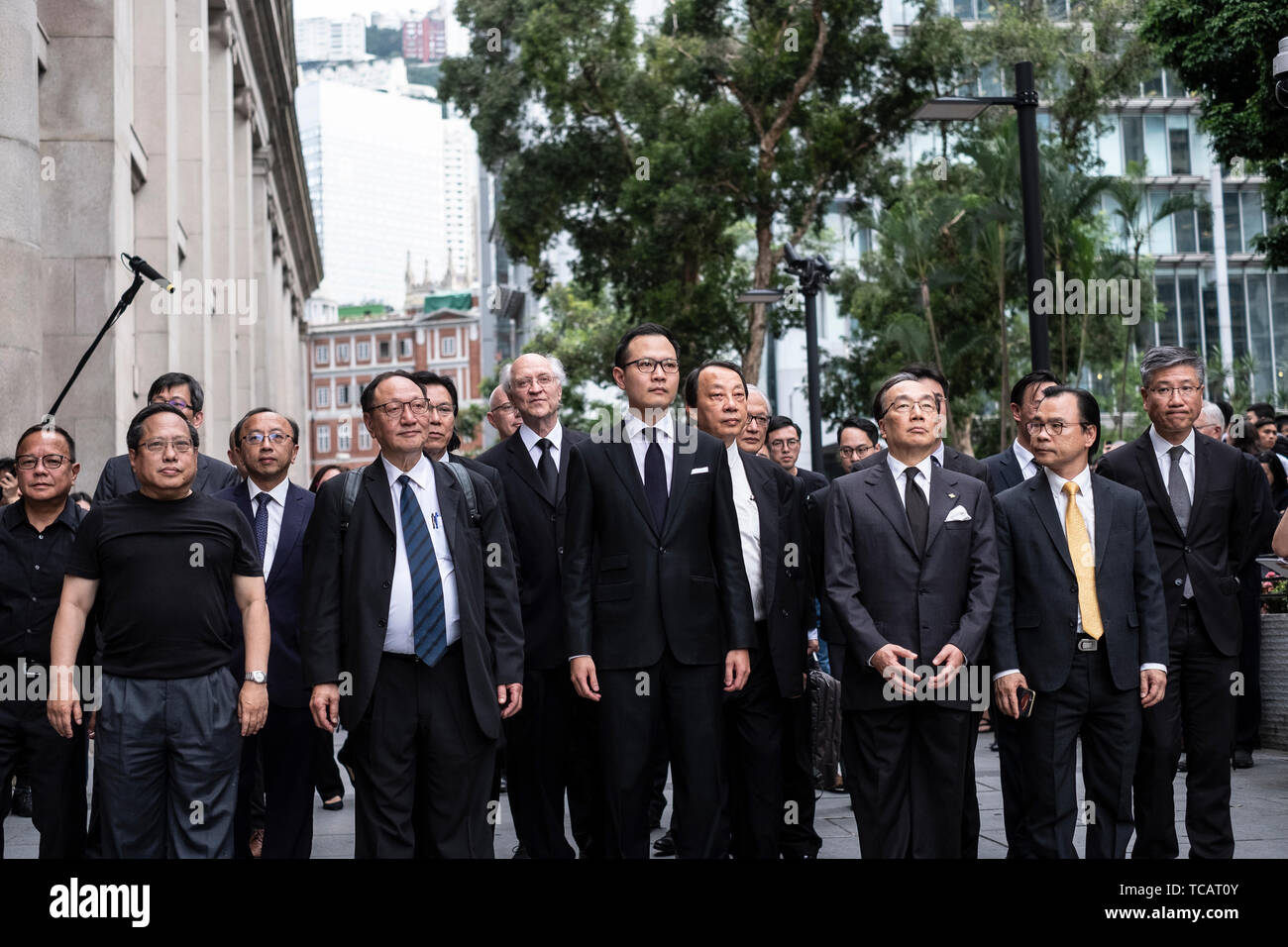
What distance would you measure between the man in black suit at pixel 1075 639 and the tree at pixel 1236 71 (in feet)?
64.8

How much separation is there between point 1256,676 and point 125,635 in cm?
831

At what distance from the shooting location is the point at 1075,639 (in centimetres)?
661

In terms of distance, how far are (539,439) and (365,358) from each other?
13246cm

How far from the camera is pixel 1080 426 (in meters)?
6.82

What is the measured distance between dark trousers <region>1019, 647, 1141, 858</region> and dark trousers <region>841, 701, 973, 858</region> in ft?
1.30

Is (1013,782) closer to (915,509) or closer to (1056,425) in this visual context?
(915,509)

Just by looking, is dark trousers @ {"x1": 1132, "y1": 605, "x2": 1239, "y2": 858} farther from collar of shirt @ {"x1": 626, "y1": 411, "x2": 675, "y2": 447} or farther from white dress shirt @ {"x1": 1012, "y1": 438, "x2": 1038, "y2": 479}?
collar of shirt @ {"x1": 626, "y1": 411, "x2": 675, "y2": 447}

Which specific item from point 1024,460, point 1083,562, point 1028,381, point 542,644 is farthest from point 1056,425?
point 542,644

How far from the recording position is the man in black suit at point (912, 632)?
20.9ft

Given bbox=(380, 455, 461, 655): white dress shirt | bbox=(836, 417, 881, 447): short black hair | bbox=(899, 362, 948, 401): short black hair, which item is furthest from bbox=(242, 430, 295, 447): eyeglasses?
bbox=(836, 417, 881, 447): short black hair

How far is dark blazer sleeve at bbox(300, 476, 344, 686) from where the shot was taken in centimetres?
621

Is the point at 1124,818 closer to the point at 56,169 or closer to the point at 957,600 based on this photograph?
the point at 957,600
